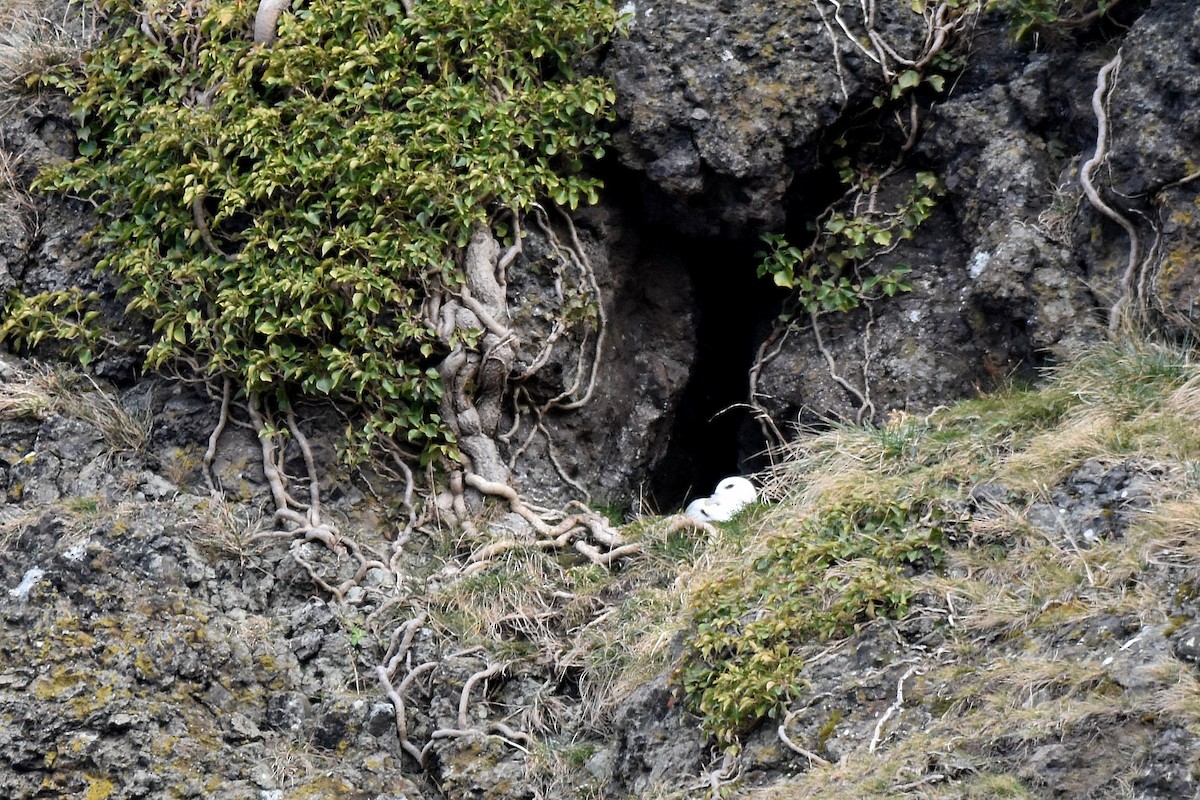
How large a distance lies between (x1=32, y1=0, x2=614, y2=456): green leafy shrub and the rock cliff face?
0.34 meters

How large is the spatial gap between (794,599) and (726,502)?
1570 mm

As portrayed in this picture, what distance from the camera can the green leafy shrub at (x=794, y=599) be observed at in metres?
4.69

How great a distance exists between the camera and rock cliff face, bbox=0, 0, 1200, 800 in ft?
16.7

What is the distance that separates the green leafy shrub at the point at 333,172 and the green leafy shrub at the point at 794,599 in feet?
7.17

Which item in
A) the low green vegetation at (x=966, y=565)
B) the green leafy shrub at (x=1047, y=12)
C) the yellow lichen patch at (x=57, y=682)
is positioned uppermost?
the green leafy shrub at (x=1047, y=12)

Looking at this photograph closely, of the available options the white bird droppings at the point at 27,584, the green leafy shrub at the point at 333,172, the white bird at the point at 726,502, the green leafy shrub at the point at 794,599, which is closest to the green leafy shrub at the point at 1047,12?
the green leafy shrub at the point at 333,172

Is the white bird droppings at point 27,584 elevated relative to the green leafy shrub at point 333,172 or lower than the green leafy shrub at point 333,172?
lower

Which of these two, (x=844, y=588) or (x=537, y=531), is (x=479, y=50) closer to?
(x=537, y=531)

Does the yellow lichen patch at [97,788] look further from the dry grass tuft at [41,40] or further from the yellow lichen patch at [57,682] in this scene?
the dry grass tuft at [41,40]

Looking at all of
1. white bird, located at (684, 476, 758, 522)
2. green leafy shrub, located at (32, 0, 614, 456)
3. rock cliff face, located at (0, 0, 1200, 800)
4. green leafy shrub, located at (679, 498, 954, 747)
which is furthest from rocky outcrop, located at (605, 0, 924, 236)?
green leafy shrub, located at (679, 498, 954, 747)

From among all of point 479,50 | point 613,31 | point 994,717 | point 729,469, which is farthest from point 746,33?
point 994,717

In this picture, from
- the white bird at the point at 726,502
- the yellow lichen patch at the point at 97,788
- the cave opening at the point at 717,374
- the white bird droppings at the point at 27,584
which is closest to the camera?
the yellow lichen patch at the point at 97,788

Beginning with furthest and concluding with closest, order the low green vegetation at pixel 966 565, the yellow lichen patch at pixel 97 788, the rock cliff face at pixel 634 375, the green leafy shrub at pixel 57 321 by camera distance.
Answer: the green leafy shrub at pixel 57 321 < the rock cliff face at pixel 634 375 < the yellow lichen patch at pixel 97 788 < the low green vegetation at pixel 966 565

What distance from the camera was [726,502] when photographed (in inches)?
257
